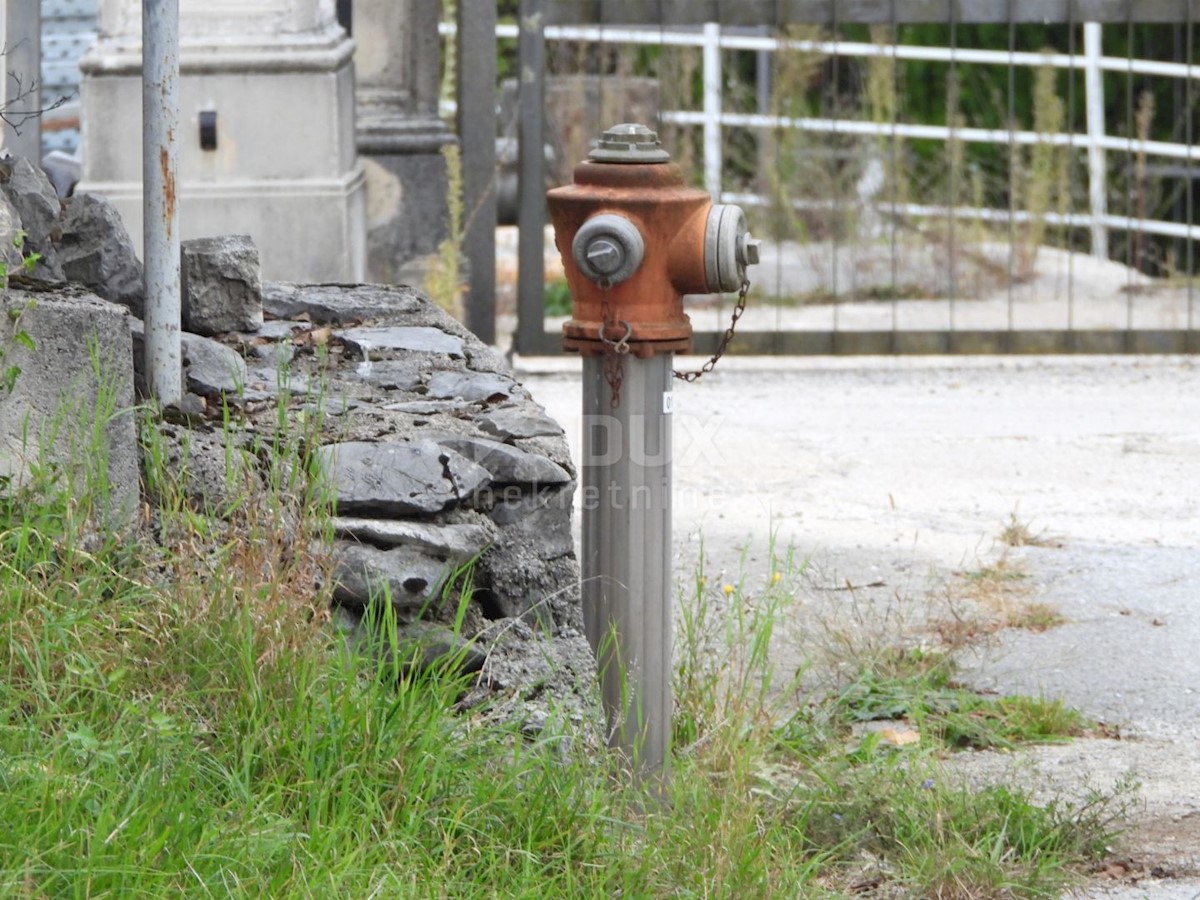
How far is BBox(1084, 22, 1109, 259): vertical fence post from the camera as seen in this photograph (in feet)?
30.4

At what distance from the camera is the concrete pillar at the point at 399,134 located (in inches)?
291

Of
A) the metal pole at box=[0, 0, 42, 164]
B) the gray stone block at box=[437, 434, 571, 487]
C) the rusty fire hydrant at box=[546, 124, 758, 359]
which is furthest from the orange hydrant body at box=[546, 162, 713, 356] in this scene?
the metal pole at box=[0, 0, 42, 164]

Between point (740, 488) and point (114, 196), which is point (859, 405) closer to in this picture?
point (740, 488)

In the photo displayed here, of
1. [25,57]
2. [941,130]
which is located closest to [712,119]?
[941,130]

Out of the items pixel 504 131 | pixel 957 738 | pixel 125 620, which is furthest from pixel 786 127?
pixel 125 620

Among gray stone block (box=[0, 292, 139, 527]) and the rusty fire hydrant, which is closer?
gray stone block (box=[0, 292, 139, 527])

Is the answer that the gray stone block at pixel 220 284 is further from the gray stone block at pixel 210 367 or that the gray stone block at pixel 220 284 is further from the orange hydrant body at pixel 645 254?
the orange hydrant body at pixel 645 254

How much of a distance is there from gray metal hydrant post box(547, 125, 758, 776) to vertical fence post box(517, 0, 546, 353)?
4.31m

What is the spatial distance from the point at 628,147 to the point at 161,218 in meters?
0.85

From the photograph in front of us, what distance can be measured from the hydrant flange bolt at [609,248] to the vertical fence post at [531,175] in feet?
14.4

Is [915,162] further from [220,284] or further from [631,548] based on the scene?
[631,548]

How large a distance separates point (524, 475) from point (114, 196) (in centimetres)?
389

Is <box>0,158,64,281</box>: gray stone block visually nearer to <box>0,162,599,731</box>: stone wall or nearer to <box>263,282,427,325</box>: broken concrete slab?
<box>0,162,599,731</box>: stone wall

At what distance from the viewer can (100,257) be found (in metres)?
3.47
